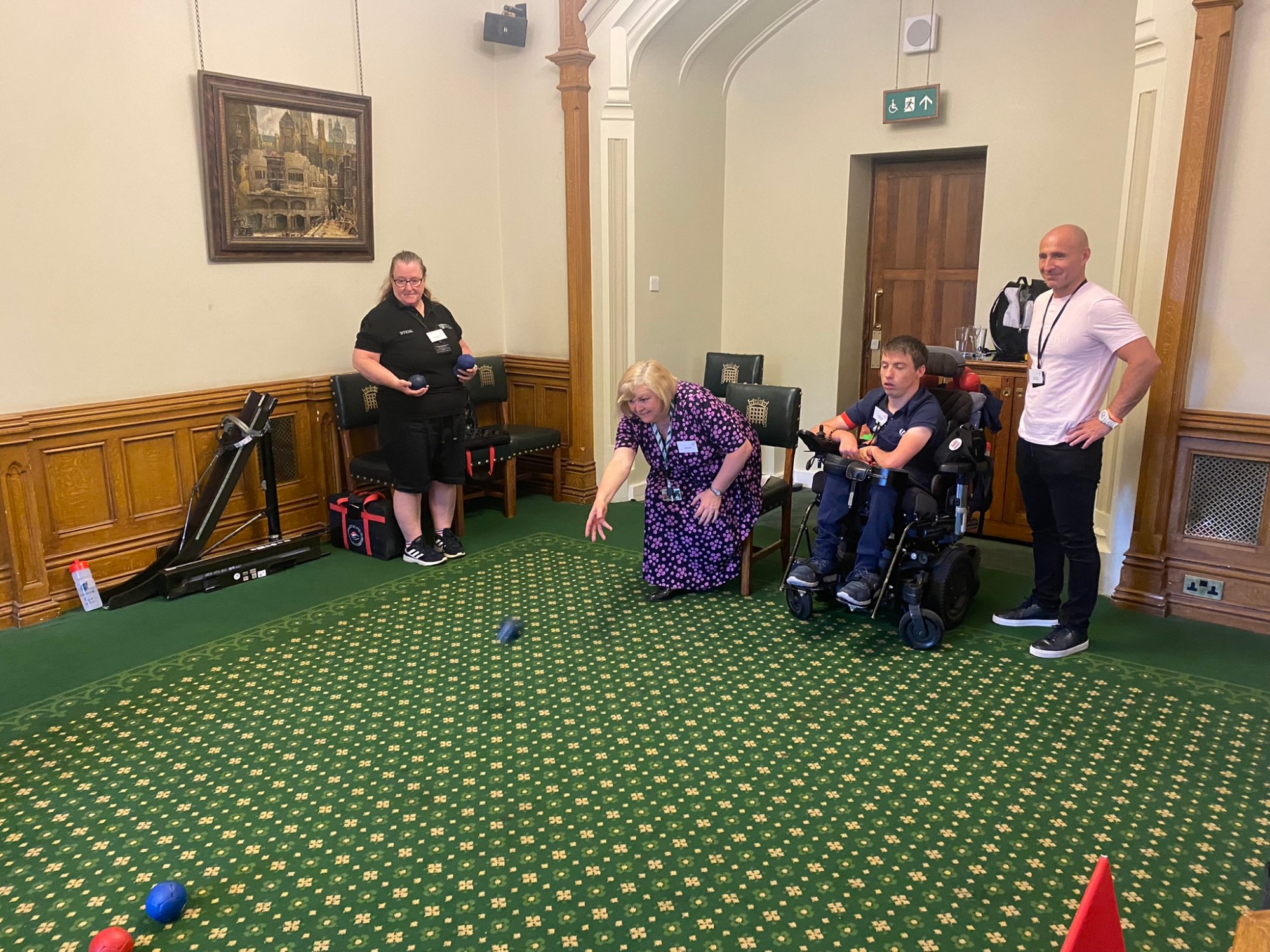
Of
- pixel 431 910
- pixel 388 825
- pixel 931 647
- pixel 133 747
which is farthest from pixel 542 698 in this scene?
pixel 931 647

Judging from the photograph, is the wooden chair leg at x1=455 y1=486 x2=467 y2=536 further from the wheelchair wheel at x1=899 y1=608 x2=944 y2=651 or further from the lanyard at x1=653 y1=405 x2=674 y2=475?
the wheelchair wheel at x1=899 y1=608 x2=944 y2=651

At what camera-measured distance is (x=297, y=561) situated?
4961 mm

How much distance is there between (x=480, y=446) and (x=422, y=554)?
827mm

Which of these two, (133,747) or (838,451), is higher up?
(838,451)

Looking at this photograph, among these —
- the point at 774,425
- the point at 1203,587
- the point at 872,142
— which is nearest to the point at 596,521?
the point at 774,425

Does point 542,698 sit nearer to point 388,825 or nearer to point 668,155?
point 388,825

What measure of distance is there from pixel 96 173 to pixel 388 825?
3386 mm

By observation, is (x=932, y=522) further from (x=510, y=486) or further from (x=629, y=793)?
(x=510, y=486)

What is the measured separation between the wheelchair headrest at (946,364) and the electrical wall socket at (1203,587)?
4.64ft

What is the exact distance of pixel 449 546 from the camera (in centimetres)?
504

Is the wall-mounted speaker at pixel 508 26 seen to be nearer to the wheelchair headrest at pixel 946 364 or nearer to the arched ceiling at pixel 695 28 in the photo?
the arched ceiling at pixel 695 28

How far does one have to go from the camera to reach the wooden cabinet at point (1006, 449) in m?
4.96

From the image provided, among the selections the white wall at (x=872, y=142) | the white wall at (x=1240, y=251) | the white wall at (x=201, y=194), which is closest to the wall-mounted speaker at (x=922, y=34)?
the white wall at (x=872, y=142)

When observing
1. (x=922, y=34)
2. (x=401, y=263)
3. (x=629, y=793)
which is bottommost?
(x=629, y=793)
